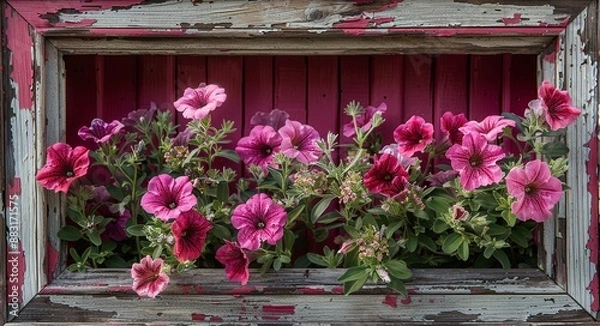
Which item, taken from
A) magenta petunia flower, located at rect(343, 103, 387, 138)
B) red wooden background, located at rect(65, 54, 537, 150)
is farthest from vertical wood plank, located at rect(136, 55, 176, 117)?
magenta petunia flower, located at rect(343, 103, 387, 138)

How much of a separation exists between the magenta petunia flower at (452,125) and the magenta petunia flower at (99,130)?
0.56 metres

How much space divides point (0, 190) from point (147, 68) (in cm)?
34

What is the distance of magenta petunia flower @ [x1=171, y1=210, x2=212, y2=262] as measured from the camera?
1.12 m

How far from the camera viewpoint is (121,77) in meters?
1.34

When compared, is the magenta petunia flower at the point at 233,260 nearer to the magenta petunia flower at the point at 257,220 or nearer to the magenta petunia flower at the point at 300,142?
the magenta petunia flower at the point at 257,220

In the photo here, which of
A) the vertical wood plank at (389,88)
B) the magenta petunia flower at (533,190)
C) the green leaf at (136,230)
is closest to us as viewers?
the magenta petunia flower at (533,190)

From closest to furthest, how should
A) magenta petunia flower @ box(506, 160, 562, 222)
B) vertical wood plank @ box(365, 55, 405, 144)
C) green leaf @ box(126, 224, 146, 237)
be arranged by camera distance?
magenta petunia flower @ box(506, 160, 562, 222), green leaf @ box(126, 224, 146, 237), vertical wood plank @ box(365, 55, 405, 144)

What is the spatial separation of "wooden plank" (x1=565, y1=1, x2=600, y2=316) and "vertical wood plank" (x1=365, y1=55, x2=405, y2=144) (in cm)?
29

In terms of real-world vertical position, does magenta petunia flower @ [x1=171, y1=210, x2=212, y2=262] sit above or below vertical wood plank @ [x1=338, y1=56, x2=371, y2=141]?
below

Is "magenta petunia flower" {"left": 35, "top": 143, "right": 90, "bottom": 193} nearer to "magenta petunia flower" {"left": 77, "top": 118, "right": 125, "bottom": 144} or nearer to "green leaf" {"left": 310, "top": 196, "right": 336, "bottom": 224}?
"magenta petunia flower" {"left": 77, "top": 118, "right": 125, "bottom": 144}

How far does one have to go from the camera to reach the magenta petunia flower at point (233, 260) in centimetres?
116

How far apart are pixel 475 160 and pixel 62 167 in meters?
0.68

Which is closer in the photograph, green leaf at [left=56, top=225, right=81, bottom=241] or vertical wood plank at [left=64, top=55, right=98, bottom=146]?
green leaf at [left=56, top=225, right=81, bottom=241]

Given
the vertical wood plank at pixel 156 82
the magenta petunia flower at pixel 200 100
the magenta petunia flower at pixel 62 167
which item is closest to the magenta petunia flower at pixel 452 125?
the magenta petunia flower at pixel 200 100
